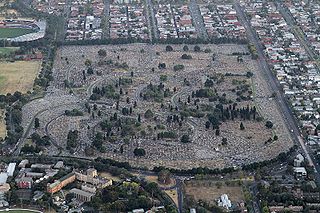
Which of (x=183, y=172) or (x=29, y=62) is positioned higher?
(x=183, y=172)

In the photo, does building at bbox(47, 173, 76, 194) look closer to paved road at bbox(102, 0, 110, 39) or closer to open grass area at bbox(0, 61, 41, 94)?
open grass area at bbox(0, 61, 41, 94)

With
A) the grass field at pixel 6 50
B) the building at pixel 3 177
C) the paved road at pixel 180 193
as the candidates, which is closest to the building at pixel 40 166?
the building at pixel 3 177

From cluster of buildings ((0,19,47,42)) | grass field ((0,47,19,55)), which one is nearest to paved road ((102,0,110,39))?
cluster of buildings ((0,19,47,42))

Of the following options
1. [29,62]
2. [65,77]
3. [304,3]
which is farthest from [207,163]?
[304,3]

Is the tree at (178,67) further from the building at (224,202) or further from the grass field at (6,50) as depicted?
the building at (224,202)

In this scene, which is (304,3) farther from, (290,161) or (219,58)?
(290,161)

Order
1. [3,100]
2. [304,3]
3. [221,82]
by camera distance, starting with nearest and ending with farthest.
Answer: [3,100] → [221,82] → [304,3]
